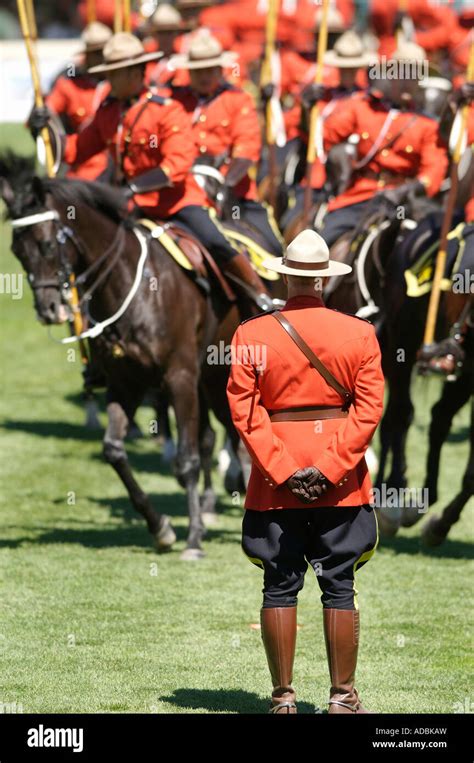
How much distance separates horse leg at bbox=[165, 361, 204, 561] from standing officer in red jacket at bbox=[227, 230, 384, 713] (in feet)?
12.7

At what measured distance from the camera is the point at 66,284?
10.3m

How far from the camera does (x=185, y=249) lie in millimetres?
11258

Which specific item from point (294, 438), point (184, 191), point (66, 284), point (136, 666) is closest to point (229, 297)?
point (184, 191)

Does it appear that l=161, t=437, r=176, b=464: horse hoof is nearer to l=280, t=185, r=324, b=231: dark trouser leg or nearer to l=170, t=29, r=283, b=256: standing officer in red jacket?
l=280, t=185, r=324, b=231: dark trouser leg

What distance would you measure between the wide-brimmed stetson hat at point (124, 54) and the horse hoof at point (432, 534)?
3.49 m

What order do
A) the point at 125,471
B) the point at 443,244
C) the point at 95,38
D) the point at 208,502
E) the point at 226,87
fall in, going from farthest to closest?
the point at 95,38 → the point at 226,87 → the point at 208,502 → the point at 443,244 → the point at 125,471

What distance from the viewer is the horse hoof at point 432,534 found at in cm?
1123

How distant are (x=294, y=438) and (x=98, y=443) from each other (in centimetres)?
858

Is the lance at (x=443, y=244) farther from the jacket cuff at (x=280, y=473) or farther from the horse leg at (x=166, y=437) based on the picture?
the jacket cuff at (x=280, y=473)

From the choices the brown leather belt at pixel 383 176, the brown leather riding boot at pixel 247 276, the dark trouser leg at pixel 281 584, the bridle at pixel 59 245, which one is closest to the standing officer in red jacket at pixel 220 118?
the brown leather belt at pixel 383 176

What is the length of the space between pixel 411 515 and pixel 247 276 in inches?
77.4

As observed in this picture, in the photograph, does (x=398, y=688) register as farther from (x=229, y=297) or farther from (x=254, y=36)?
(x=254, y=36)

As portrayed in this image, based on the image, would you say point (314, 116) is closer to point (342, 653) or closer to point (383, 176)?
point (383, 176)

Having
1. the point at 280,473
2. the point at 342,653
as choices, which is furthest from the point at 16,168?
the point at 342,653
